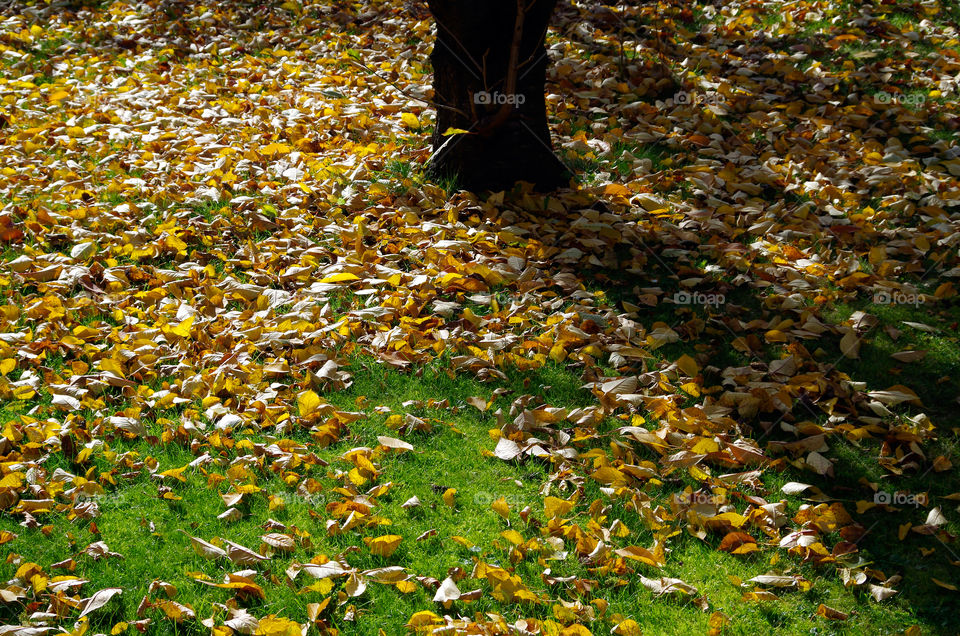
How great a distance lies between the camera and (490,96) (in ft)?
16.0

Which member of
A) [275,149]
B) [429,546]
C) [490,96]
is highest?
[490,96]

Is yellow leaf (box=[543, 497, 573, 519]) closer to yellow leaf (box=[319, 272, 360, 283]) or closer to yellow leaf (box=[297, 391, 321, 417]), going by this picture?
yellow leaf (box=[297, 391, 321, 417])

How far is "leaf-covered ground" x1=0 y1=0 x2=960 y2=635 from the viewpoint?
8.85 feet

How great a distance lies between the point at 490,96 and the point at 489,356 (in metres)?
1.94

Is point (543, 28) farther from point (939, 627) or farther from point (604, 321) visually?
point (939, 627)

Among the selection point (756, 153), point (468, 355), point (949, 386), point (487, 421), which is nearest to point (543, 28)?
point (756, 153)

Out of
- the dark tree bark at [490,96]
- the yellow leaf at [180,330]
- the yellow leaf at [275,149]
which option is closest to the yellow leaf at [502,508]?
the yellow leaf at [180,330]

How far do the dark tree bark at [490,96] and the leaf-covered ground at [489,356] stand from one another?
0.21m

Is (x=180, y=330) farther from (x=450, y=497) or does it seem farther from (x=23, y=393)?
(x=450, y=497)

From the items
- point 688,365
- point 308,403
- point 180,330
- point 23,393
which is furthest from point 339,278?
point 688,365

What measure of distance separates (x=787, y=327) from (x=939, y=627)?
1.66 meters

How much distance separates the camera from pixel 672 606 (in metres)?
2.64

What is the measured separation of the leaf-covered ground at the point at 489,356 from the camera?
270cm

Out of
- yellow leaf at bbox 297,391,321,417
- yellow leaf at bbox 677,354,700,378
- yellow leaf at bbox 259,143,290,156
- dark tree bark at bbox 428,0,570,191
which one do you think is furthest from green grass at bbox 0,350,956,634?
yellow leaf at bbox 259,143,290,156
